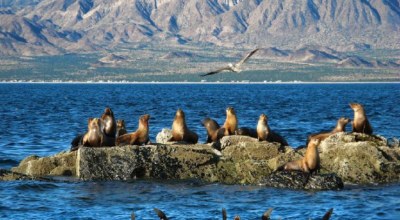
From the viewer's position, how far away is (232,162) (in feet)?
87.4

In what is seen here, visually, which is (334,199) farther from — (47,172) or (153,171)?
(47,172)

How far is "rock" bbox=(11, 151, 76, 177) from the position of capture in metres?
28.1

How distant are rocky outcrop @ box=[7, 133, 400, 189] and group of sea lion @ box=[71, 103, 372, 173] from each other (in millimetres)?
873

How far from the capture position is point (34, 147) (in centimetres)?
4125

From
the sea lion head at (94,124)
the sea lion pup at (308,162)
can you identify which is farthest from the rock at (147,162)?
the sea lion pup at (308,162)

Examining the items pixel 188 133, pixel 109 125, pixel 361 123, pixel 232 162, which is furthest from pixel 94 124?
pixel 361 123

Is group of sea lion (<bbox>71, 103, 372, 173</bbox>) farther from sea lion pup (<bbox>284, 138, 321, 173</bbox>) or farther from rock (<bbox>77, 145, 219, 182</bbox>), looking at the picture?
rock (<bbox>77, 145, 219, 182</bbox>)

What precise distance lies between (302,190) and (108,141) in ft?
23.8

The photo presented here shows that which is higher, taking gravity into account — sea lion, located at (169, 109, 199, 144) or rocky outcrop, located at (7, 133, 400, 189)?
sea lion, located at (169, 109, 199, 144)

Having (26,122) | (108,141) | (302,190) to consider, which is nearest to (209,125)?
(108,141)

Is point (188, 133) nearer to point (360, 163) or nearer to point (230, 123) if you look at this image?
point (230, 123)

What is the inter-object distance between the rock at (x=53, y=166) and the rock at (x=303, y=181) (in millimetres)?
7214

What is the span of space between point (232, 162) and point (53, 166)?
6.46 metres

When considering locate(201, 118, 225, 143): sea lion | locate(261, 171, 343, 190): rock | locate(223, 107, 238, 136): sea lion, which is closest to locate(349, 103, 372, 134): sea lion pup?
locate(223, 107, 238, 136): sea lion
